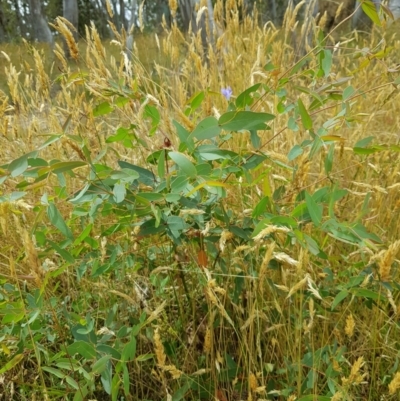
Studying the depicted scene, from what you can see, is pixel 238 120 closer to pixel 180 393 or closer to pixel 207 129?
pixel 207 129

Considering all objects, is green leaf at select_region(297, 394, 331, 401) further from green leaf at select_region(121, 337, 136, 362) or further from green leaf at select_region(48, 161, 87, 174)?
green leaf at select_region(48, 161, 87, 174)

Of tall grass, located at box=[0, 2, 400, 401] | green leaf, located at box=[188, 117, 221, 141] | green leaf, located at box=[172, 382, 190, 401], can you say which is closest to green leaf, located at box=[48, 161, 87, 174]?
tall grass, located at box=[0, 2, 400, 401]

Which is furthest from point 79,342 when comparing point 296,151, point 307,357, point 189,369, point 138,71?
point 138,71

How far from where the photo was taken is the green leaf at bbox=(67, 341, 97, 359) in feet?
2.37

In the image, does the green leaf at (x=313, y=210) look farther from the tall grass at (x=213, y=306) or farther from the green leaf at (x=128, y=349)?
the green leaf at (x=128, y=349)

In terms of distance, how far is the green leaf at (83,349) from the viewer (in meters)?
0.72

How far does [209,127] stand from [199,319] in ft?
1.56

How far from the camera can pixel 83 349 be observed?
0.73m

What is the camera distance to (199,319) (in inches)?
39.0

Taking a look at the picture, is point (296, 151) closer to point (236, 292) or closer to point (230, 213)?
point (230, 213)

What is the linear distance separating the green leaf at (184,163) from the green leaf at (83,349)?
1.09 ft

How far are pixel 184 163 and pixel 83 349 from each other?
0.35 m

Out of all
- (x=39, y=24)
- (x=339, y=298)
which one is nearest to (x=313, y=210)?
(x=339, y=298)

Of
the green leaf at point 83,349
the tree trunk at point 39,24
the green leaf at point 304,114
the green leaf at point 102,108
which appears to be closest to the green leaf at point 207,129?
the green leaf at point 304,114
